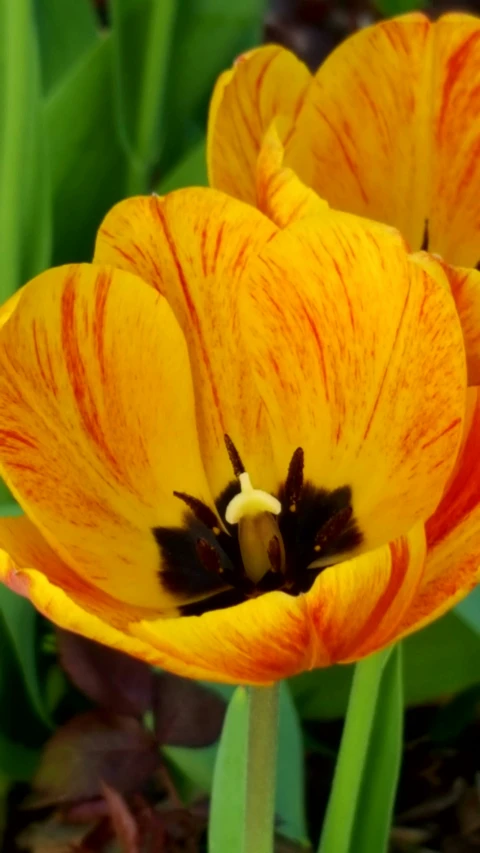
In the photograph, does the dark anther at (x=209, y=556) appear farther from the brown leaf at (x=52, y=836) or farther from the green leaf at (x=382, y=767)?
the brown leaf at (x=52, y=836)

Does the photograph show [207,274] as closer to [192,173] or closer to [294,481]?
[294,481]

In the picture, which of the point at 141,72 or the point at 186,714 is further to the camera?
the point at 141,72

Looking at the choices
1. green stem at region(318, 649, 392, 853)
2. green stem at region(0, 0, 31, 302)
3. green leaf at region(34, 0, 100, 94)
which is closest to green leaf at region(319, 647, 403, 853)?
green stem at region(318, 649, 392, 853)

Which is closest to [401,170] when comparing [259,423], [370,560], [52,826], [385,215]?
[385,215]

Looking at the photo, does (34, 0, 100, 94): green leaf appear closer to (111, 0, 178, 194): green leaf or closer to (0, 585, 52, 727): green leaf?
(111, 0, 178, 194): green leaf

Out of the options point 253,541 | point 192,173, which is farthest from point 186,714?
point 192,173

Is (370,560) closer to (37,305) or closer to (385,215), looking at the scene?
(37,305)
